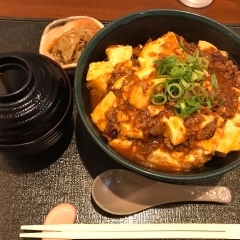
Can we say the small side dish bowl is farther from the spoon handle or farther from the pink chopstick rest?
the spoon handle

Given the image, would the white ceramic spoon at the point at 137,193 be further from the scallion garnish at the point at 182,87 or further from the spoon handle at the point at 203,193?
the scallion garnish at the point at 182,87

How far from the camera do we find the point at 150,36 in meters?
1.80

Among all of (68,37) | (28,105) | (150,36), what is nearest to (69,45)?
(68,37)

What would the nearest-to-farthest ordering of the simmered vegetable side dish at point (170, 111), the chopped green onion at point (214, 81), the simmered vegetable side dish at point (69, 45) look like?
the simmered vegetable side dish at point (170, 111) < the chopped green onion at point (214, 81) < the simmered vegetable side dish at point (69, 45)

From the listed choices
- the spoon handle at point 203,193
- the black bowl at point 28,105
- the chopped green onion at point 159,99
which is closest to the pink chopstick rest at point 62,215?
the black bowl at point 28,105

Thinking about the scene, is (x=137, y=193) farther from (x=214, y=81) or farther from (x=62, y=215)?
(x=214, y=81)

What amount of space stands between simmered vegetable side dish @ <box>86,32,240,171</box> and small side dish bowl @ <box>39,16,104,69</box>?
0.40 metres

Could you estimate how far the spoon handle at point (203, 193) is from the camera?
158cm

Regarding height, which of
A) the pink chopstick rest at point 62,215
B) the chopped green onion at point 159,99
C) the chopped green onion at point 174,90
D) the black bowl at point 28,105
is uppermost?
the chopped green onion at point 174,90

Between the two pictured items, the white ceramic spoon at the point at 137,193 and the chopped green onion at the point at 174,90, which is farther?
the white ceramic spoon at the point at 137,193

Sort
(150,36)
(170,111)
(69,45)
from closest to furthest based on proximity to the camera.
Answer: (170,111) < (150,36) < (69,45)

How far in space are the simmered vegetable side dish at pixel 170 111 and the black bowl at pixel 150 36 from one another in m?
0.05

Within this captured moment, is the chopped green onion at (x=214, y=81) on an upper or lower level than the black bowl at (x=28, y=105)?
upper

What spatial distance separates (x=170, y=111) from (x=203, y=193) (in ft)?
1.54
